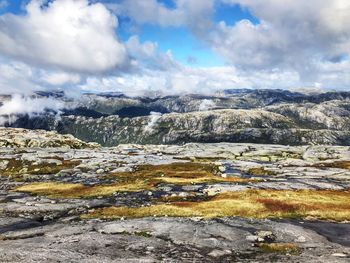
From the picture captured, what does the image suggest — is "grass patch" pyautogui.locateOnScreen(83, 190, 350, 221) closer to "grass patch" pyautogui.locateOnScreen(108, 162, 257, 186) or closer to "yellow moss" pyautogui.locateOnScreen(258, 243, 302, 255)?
"yellow moss" pyautogui.locateOnScreen(258, 243, 302, 255)

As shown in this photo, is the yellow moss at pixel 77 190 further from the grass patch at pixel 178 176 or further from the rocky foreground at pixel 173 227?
the grass patch at pixel 178 176

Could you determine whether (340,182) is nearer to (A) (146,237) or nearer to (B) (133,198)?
(B) (133,198)

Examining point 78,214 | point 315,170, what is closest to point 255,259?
point 78,214

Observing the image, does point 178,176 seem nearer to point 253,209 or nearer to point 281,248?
point 253,209

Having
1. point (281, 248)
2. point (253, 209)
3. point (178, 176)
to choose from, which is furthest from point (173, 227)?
point (178, 176)

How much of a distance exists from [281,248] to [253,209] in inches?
871

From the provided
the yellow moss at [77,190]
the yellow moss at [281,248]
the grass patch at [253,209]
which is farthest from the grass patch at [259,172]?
the yellow moss at [281,248]

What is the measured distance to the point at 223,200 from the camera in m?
70.2

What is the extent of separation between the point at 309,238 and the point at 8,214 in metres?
43.2

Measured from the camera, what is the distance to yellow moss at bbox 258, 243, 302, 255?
126ft

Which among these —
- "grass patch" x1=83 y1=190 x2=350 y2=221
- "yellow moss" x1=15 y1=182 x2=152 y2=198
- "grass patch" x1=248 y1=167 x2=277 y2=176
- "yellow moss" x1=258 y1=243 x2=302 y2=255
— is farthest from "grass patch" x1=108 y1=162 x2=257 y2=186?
"yellow moss" x1=258 y1=243 x2=302 y2=255

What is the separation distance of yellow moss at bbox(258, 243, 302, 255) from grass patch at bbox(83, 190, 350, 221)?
16.4 metres

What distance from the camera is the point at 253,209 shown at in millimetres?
61344

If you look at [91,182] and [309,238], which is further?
[91,182]
